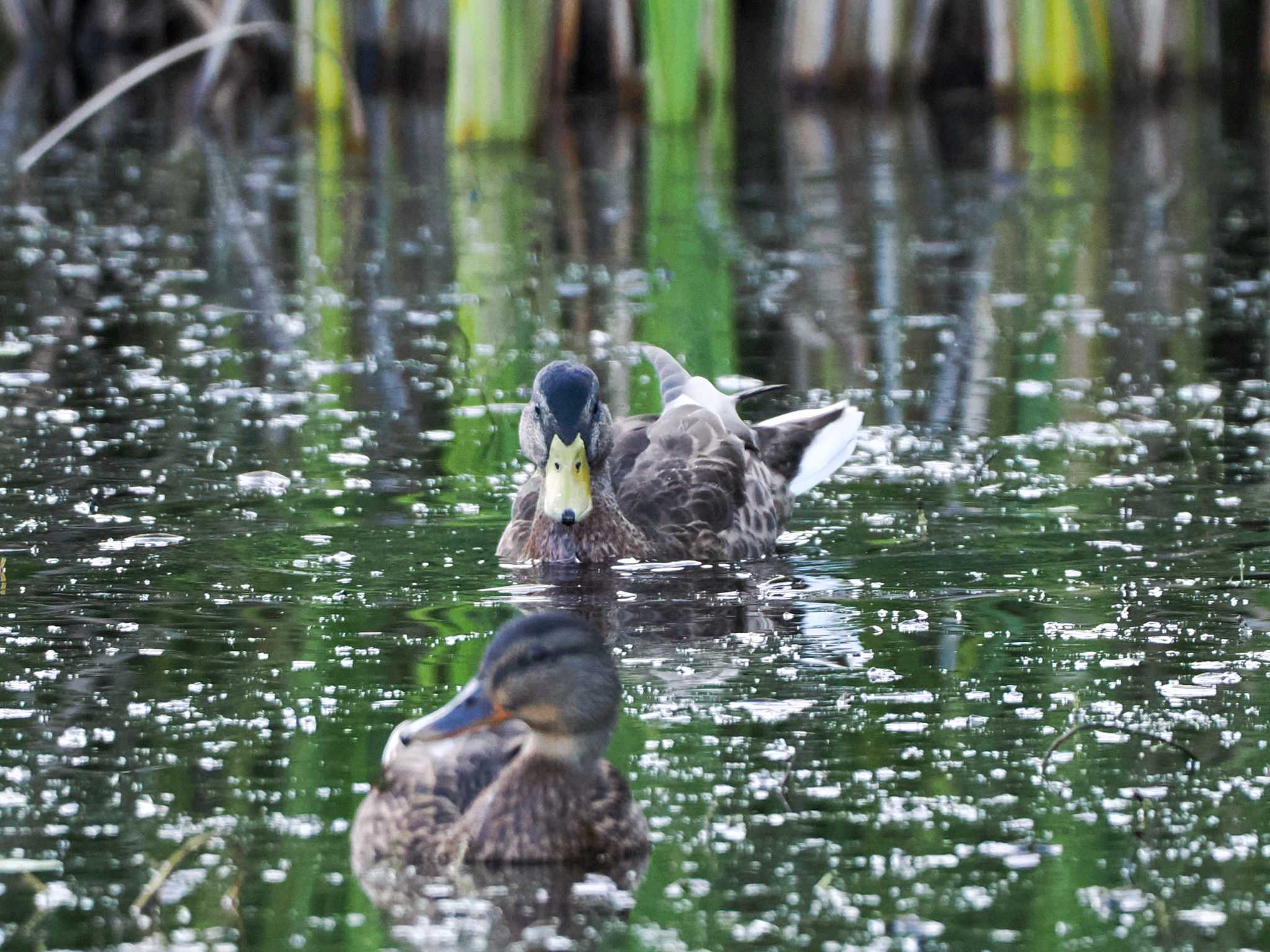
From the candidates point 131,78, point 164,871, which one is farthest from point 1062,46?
point 164,871

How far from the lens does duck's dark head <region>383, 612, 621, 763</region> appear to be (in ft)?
16.2

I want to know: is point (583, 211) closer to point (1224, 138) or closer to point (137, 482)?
point (1224, 138)

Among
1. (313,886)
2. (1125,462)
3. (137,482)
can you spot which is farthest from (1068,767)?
(137,482)

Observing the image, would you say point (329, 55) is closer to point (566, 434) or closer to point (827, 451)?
point (827, 451)

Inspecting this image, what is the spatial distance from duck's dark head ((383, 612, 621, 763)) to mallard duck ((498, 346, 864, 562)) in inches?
104

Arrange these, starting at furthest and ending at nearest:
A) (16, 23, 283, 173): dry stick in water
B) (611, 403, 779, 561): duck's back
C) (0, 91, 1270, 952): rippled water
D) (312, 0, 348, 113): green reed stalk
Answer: (312, 0, 348, 113): green reed stalk → (16, 23, 283, 173): dry stick in water → (611, 403, 779, 561): duck's back → (0, 91, 1270, 952): rippled water

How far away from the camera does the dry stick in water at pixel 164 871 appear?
4566mm

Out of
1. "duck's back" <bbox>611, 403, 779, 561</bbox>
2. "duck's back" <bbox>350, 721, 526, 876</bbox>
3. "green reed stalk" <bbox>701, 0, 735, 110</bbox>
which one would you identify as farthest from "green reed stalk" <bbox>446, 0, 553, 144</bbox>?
"duck's back" <bbox>350, 721, 526, 876</bbox>

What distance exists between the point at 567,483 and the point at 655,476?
0.52 m

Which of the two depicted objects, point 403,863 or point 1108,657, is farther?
point 1108,657

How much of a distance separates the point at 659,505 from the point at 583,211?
320 inches

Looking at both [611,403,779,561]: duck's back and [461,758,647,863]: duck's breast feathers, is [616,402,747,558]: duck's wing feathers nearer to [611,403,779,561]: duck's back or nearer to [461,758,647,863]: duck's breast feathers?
[611,403,779,561]: duck's back

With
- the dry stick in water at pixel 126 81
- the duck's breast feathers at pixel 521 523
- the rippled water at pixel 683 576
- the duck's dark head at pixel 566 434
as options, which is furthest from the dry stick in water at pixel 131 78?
the duck's dark head at pixel 566 434

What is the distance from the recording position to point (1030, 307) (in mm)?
12125
